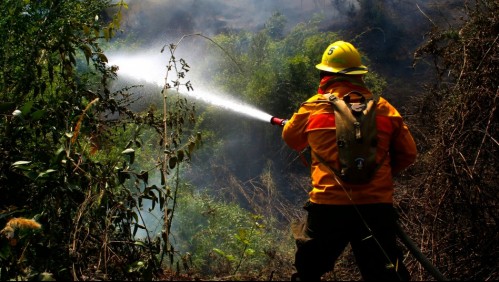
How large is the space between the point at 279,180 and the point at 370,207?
194 inches

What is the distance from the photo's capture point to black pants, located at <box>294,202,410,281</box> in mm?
2566

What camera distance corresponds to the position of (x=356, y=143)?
2529 millimetres

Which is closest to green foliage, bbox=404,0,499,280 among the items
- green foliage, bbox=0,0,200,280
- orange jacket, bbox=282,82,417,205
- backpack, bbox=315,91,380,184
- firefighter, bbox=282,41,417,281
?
orange jacket, bbox=282,82,417,205

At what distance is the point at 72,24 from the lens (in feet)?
10.3

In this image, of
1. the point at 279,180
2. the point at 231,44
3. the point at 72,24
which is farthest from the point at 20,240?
the point at 231,44

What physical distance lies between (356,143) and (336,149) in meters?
0.14

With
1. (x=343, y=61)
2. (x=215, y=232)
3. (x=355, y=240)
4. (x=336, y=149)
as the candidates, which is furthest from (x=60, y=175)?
(x=215, y=232)

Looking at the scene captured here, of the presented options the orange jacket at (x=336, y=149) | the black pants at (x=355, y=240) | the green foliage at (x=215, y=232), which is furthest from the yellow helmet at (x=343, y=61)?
the green foliage at (x=215, y=232)

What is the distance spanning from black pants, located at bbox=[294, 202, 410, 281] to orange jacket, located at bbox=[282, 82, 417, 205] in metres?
0.07

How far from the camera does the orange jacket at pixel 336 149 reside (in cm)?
258

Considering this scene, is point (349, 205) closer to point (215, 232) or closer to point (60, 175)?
point (60, 175)

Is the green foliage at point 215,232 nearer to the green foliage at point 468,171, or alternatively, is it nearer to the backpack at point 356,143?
the green foliage at point 468,171

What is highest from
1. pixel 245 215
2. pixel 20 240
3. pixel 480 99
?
pixel 480 99

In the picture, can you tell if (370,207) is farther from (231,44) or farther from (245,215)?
(231,44)
